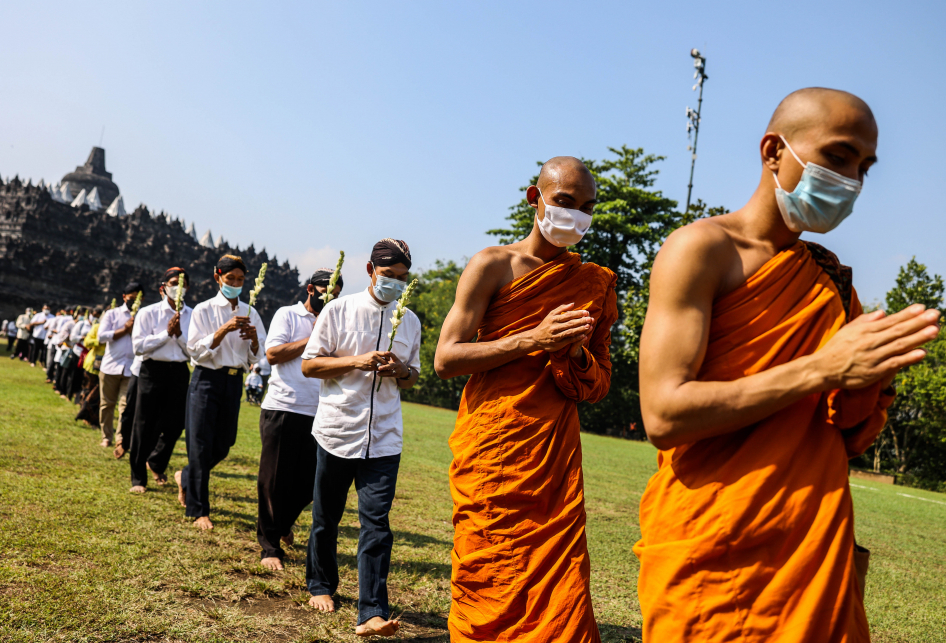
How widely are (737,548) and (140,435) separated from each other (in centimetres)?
675

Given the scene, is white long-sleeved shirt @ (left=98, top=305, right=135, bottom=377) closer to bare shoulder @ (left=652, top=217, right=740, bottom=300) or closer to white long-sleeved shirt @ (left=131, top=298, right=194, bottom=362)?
A: white long-sleeved shirt @ (left=131, top=298, right=194, bottom=362)

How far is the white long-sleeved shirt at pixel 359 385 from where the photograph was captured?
4289mm

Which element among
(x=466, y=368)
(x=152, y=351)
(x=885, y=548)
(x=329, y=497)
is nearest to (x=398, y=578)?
(x=329, y=497)

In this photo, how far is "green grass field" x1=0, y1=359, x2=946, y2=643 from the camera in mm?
3922

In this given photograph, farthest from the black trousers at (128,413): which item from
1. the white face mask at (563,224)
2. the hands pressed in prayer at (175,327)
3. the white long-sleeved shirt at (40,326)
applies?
the white long-sleeved shirt at (40,326)

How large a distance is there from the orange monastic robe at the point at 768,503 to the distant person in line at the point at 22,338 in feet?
96.2

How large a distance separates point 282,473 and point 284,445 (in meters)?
0.20

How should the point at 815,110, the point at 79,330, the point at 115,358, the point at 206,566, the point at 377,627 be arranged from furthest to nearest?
the point at 79,330 → the point at 115,358 → the point at 206,566 → the point at 377,627 → the point at 815,110

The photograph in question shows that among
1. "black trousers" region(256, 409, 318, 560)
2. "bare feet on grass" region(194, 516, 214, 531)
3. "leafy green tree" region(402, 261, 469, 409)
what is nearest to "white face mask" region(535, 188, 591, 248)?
"black trousers" region(256, 409, 318, 560)

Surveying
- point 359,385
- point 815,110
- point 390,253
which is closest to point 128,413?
point 359,385

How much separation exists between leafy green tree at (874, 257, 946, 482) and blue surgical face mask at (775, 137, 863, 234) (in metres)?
28.9

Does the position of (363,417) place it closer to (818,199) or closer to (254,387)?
(818,199)

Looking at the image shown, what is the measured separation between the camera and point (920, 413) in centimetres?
2977

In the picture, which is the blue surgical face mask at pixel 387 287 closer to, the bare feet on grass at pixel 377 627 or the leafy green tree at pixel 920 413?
the bare feet on grass at pixel 377 627
